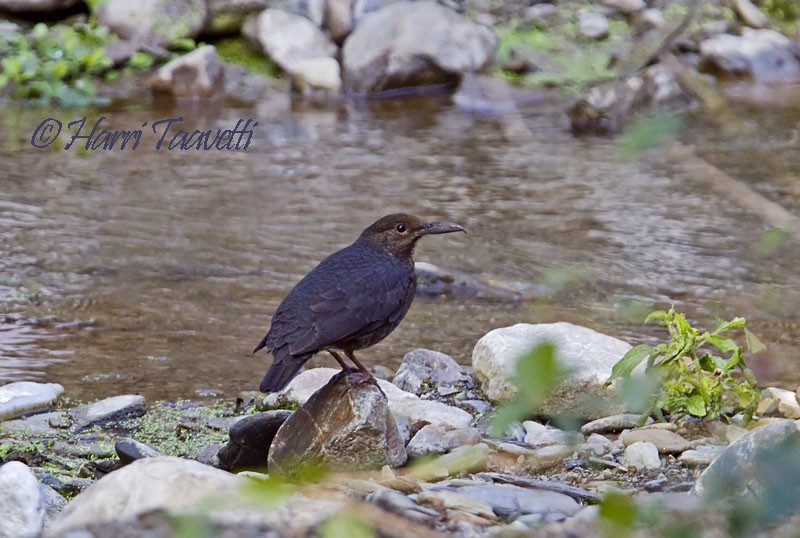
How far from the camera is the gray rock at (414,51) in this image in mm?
13953

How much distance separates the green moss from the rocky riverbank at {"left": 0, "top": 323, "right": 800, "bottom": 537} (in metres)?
9.05

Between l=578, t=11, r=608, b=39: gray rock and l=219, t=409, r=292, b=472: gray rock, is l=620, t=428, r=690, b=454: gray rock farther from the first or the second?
l=578, t=11, r=608, b=39: gray rock

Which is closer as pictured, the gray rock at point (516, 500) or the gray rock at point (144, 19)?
the gray rock at point (516, 500)

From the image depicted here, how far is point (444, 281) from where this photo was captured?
25.9 ft

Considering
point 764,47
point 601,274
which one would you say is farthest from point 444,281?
point 764,47

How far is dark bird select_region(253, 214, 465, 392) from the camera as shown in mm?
4652

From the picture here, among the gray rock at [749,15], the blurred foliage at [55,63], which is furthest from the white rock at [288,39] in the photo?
the gray rock at [749,15]

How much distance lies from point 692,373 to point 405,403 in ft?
4.41

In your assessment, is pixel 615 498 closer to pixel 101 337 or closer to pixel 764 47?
pixel 101 337

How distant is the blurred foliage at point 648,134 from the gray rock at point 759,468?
1.63 ft

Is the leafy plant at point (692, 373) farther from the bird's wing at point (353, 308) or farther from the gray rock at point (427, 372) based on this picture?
the gray rock at point (427, 372)

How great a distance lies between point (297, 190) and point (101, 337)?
362cm

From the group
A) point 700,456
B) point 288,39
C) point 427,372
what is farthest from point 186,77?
point 700,456

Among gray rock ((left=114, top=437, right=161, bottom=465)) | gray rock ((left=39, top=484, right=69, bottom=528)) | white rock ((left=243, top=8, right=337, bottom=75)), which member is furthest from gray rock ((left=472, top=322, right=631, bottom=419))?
white rock ((left=243, top=8, right=337, bottom=75))
